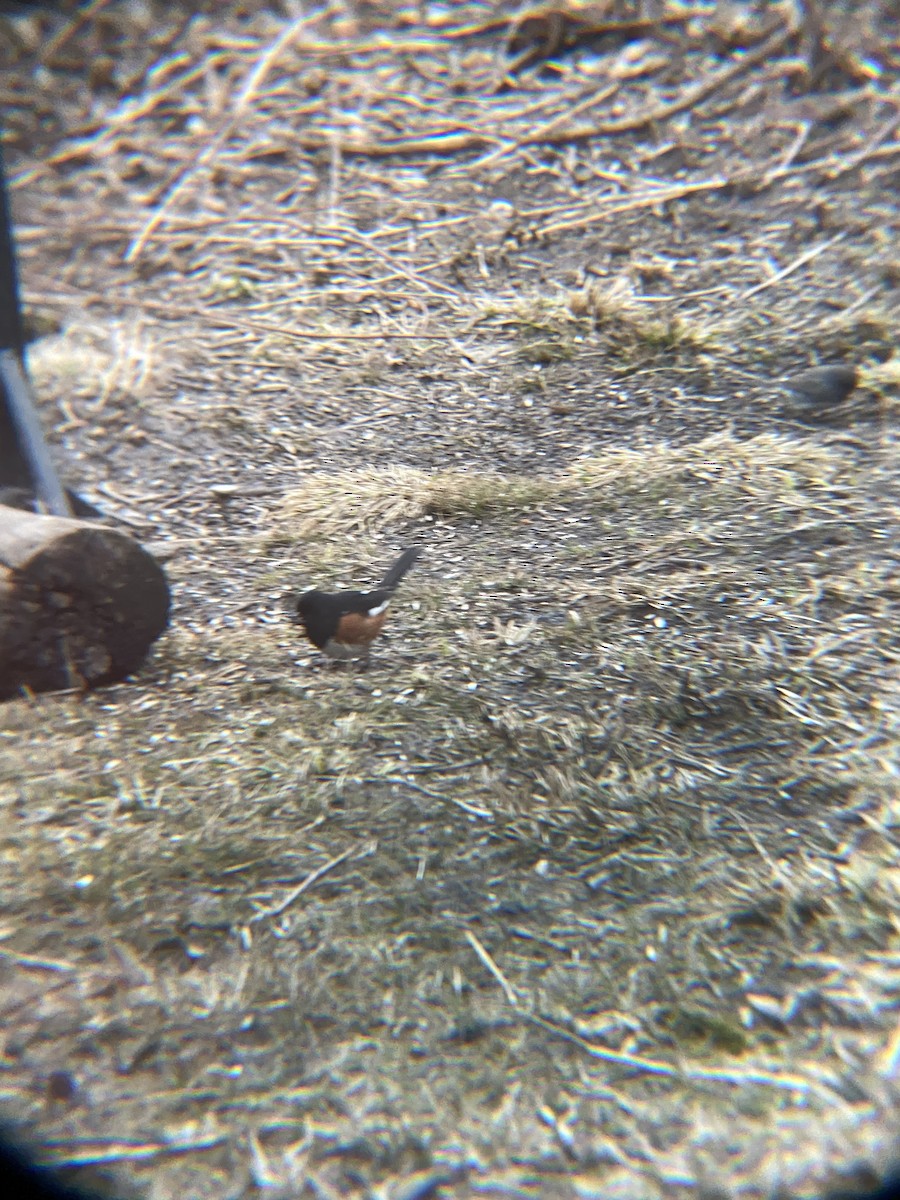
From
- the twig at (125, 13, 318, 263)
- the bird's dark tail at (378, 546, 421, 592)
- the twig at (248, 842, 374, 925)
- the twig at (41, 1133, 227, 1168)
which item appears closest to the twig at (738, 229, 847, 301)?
the bird's dark tail at (378, 546, 421, 592)

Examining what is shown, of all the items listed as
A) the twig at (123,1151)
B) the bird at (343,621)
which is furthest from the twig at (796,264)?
the twig at (123,1151)

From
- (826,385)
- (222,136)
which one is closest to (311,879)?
(826,385)

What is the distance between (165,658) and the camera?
2318 millimetres

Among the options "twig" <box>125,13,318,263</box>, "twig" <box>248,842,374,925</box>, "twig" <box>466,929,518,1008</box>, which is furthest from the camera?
"twig" <box>125,13,318,263</box>

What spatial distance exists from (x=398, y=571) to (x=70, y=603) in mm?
854

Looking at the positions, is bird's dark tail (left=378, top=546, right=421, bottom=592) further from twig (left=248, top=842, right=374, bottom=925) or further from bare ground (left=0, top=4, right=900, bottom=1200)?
twig (left=248, top=842, right=374, bottom=925)

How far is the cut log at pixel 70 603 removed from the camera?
202 centimetres

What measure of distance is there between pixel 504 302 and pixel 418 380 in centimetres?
52

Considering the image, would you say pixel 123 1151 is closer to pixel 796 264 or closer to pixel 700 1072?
pixel 700 1072

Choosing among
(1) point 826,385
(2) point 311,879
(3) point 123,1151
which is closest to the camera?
(3) point 123,1151

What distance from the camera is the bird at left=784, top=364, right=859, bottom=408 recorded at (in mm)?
2938

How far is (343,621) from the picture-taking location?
226cm

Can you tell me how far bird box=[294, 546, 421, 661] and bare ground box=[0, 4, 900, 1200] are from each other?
0.08m

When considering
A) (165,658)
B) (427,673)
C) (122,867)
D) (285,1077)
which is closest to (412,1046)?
(285,1077)
